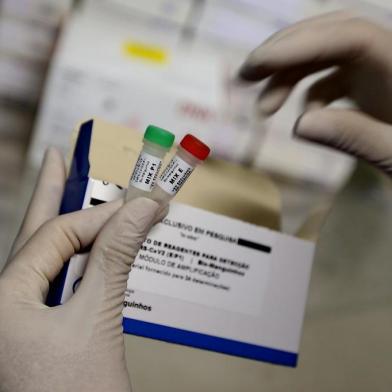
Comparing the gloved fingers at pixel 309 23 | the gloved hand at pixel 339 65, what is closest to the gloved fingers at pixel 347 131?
the gloved hand at pixel 339 65

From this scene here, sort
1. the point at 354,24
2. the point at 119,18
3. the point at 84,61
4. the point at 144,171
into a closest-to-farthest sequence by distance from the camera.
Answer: the point at 144,171
the point at 354,24
the point at 84,61
the point at 119,18

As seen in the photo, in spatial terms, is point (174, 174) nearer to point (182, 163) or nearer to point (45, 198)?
point (182, 163)

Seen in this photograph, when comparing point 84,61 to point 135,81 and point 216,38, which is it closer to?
point 135,81

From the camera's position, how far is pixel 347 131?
66 cm

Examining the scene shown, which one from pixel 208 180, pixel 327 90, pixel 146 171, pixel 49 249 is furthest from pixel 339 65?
pixel 49 249

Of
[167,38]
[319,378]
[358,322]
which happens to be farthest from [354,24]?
[167,38]

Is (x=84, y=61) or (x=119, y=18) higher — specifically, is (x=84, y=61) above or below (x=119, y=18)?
below

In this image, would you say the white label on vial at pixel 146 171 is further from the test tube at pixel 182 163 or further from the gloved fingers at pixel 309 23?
the gloved fingers at pixel 309 23

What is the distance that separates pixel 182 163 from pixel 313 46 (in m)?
0.24

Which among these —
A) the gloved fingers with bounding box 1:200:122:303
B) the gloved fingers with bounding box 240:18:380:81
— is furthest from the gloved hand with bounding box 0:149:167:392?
the gloved fingers with bounding box 240:18:380:81

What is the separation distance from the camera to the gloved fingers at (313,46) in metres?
0.63

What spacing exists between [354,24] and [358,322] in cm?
69

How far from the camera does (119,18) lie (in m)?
1.61

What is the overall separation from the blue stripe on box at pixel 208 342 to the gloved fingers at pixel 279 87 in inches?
12.4
